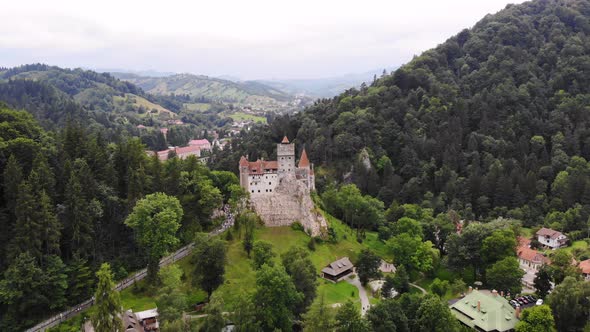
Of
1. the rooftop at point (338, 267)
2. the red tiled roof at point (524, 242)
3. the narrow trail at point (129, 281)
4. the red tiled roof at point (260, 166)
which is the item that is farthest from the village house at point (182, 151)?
the red tiled roof at point (524, 242)

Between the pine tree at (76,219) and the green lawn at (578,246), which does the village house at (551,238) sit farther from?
the pine tree at (76,219)

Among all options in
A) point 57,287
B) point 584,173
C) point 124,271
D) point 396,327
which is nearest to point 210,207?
point 124,271

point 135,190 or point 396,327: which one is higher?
point 135,190

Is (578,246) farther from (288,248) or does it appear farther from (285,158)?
(285,158)

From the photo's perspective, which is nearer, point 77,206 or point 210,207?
point 77,206

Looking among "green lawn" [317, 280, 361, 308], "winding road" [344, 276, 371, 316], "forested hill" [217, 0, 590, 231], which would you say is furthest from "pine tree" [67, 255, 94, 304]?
"forested hill" [217, 0, 590, 231]

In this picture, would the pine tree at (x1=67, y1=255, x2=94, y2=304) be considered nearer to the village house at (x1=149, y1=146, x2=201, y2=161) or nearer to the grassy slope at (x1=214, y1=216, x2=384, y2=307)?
the grassy slope at (x1=214, y1=216, x2=384, y2=307)

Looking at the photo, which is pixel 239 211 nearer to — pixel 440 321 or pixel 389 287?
pixel 389 287
